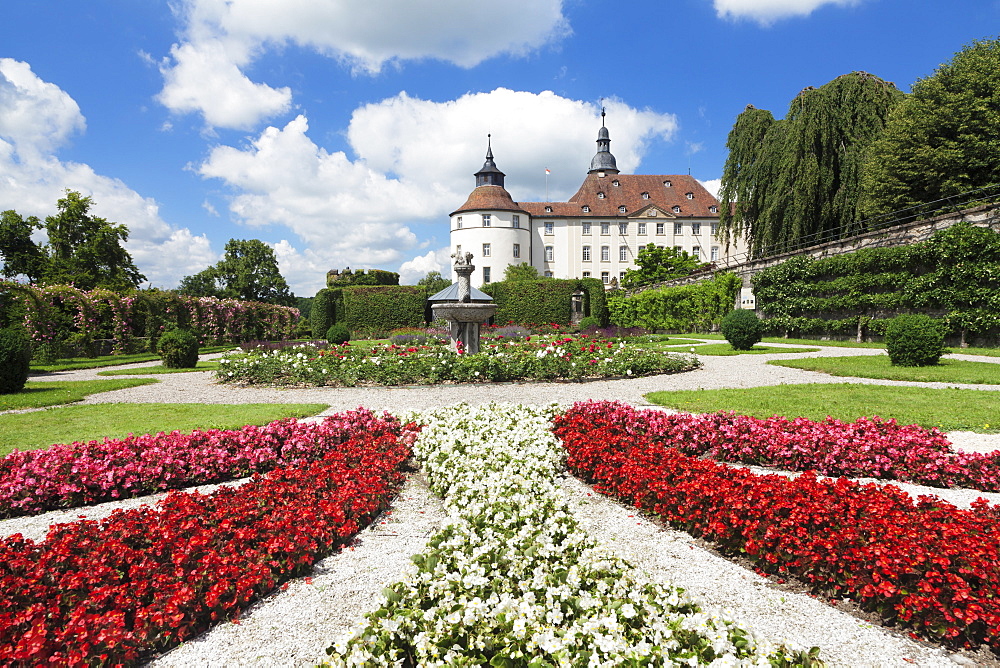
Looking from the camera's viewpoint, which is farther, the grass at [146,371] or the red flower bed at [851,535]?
the grass at [146,371]

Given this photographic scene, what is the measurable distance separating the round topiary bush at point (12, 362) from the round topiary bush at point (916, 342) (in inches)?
708

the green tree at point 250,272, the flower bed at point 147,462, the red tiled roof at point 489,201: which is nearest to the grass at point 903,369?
the flower bed at point 147,462

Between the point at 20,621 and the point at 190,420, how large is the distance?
5301 millimetres

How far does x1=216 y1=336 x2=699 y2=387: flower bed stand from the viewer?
398 inches

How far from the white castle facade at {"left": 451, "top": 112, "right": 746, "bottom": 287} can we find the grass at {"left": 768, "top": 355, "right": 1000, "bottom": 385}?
38.8 meters

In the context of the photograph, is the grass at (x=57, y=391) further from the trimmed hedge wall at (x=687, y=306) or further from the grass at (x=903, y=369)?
the trimmed hedge wall at (x=687, y=306)

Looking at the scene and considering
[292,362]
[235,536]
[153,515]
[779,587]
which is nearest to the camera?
[779,587]

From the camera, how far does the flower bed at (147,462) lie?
161 inches

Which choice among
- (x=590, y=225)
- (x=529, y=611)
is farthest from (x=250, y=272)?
(x=529, y=611)

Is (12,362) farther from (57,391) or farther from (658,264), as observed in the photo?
(658,264)

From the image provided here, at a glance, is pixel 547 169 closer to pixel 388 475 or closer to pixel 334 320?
pixel 334 320

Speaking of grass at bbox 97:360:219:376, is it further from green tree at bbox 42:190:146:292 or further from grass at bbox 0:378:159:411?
green tree at bbox 42:190:146:292

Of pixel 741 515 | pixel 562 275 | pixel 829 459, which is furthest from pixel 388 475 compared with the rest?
pixel 562 275

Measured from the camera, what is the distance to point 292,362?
439 inches
